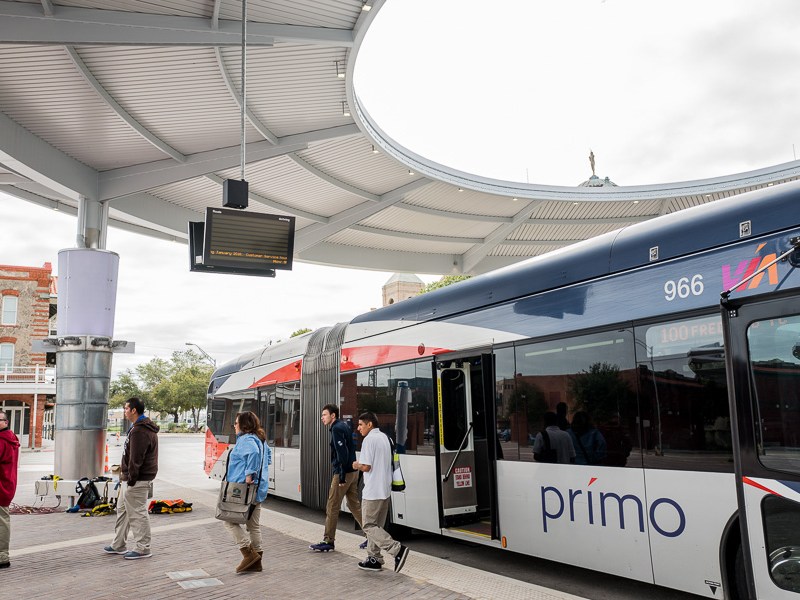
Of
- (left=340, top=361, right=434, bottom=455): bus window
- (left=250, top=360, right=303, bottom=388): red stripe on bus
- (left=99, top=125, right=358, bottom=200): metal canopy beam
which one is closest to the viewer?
(left=340, top=361, right=434, bottom=455): bus window

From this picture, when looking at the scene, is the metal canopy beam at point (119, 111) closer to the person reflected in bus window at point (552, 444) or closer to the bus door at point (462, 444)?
the bus door at point (462, 444)

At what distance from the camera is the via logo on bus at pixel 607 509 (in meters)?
5.45

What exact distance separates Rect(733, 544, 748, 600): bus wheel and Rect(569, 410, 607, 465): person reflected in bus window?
132 cm

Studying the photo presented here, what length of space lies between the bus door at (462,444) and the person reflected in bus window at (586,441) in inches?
74.0

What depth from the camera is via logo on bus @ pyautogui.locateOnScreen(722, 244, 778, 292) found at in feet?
15.8

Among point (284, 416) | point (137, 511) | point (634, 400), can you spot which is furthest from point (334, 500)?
point (284, 416)

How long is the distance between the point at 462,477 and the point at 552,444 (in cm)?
196

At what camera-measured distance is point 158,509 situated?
1230cm

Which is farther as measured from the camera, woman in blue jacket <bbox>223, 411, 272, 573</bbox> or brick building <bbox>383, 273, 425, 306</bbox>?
brick building <bbox>383, 273, 425, 306</bbox>

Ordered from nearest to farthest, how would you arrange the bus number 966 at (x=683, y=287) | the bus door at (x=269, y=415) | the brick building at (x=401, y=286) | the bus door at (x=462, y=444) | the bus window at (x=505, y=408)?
the bus number 966 at (x=683, y=287), the bus window at (x=505, y=408), the bus door at (x=462, y=444), the bus door at (x=269, y=415), the brick building at (x=401, y=286)

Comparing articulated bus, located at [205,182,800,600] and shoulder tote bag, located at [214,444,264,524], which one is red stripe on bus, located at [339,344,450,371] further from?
shoulder tote bag, located at [214,444,264,524]

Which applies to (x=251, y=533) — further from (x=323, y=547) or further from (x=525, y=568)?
(x=525, y=568)

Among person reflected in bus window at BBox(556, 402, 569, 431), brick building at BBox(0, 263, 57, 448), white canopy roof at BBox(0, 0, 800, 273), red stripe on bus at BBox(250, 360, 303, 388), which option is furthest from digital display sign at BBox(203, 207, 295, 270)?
brick building at BBox(0, 263, 57, 448)

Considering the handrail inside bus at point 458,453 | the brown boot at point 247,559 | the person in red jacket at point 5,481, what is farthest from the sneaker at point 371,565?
the person in red jacket at point 5,481
